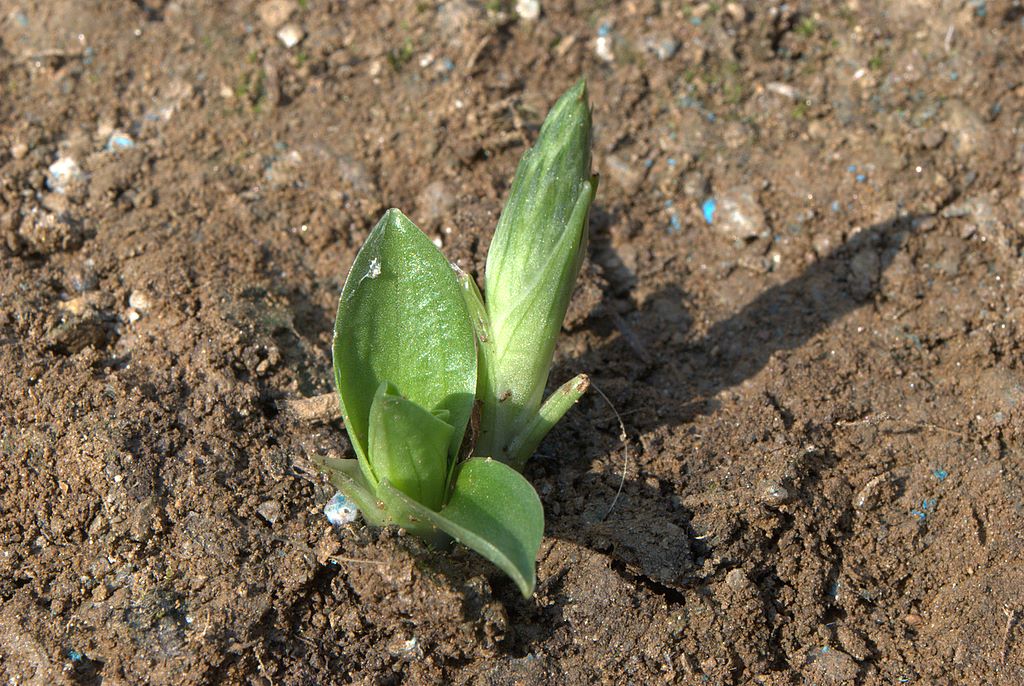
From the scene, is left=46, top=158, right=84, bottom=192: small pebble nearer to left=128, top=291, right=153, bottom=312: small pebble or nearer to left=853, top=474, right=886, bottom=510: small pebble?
left=128, top=291, right=153, bottom=312: small pebble

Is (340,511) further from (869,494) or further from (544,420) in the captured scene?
(869,494)

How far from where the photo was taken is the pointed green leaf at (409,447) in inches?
71.2

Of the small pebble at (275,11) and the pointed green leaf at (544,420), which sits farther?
the small pebble at (275,11)

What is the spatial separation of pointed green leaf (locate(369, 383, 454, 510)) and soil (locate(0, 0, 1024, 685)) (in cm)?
17

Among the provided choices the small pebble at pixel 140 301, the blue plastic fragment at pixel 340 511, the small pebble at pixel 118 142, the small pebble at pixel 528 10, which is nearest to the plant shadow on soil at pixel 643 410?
the blue plastic fragment at pixel 340 511

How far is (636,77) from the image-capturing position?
10.5ft

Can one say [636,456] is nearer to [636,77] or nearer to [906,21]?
[636,77]

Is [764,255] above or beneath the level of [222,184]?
beneath

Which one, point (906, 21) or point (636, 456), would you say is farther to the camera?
point (906, 21)

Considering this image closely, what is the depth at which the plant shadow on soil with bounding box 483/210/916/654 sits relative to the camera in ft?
7.16

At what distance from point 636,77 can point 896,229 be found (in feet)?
3.13

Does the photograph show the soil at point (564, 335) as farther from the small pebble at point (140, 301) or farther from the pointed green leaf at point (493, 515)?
the pointed green leaf at point (493, 515)

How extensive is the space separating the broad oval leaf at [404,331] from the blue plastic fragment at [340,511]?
236 millimetres

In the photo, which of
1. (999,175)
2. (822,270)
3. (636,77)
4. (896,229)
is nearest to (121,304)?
(636,77)
